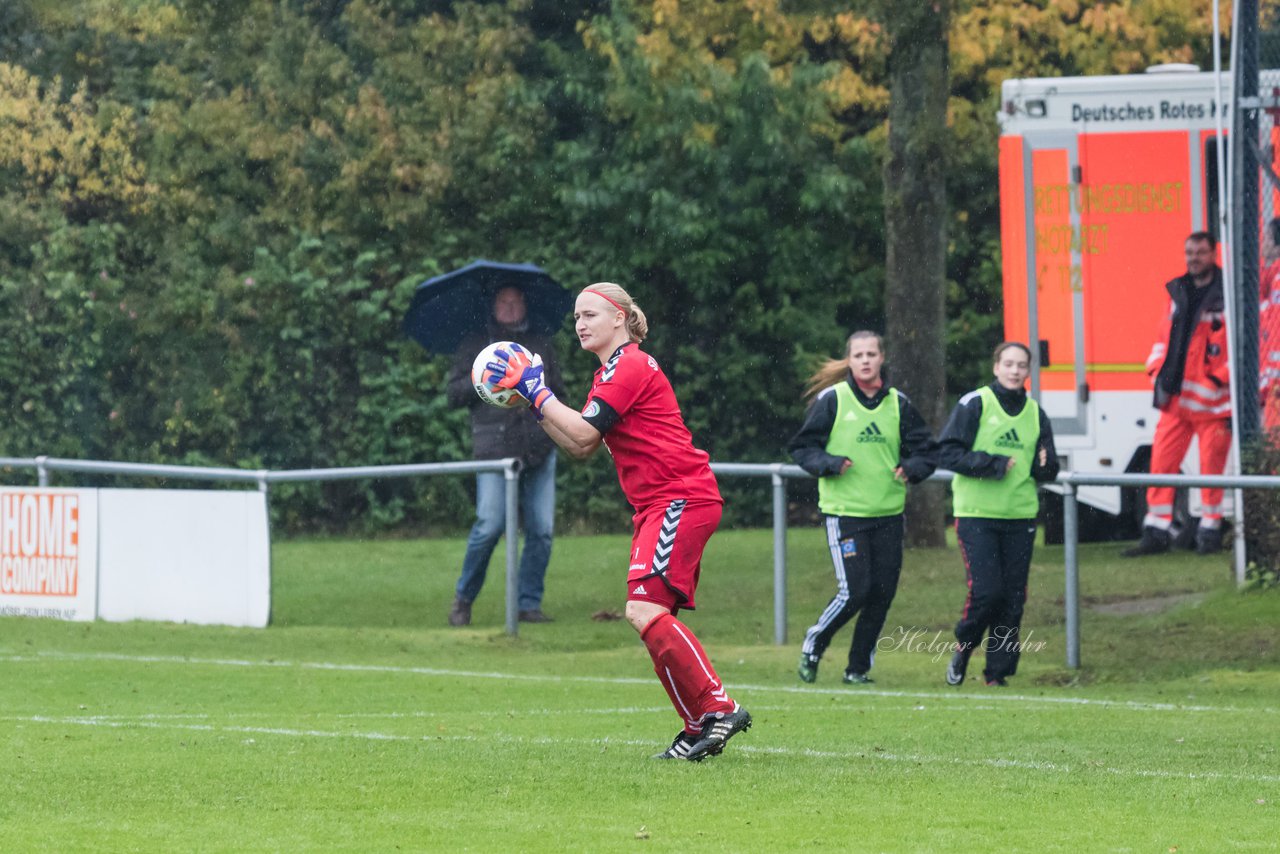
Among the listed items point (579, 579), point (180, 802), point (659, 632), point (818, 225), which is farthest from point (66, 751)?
point (818, 225)

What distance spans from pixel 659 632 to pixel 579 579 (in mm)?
8822

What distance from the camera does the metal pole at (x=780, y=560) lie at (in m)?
13.9

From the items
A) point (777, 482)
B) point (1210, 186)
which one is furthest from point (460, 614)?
point (1210, 186)

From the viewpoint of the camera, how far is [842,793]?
7281mm

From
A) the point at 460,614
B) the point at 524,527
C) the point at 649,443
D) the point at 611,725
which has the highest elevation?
the point at 649,443

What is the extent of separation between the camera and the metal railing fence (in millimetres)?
12240

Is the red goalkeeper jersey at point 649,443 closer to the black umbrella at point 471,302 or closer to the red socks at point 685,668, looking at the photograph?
the red socks at point 685,668

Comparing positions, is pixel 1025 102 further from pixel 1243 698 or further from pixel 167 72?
pixel 167 72

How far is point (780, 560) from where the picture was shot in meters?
14.0

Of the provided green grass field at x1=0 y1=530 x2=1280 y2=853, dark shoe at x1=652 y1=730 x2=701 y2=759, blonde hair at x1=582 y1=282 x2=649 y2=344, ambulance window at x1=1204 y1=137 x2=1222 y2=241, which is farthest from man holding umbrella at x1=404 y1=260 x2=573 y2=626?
dark shoe at x1=652 y1=730 x2=701 y2=759

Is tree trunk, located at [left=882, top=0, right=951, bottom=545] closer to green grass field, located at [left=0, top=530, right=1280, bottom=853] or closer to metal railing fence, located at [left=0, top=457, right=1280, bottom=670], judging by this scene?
green grass field, located at [left=0, top=530, right=1280, bottom=853]

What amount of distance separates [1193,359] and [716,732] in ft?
30.6

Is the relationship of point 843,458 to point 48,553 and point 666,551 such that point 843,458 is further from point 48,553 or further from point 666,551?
point 48,553

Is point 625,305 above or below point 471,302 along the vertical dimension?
below
